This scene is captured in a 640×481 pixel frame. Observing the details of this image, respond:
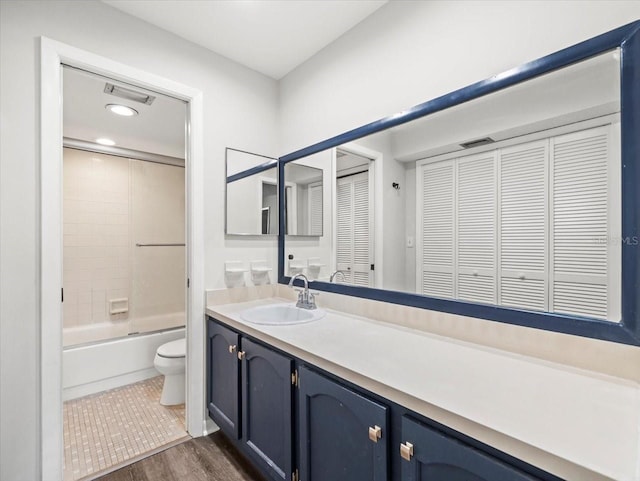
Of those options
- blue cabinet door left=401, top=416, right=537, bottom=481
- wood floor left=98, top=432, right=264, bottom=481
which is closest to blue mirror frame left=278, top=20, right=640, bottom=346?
blue cabinet door left=401, top=416, right=537, bottom=481

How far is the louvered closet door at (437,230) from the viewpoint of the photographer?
135 centimetres

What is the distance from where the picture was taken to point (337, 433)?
A: 106 centimetres

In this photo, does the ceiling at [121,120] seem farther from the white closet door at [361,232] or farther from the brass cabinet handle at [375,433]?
the brass cabinet handle at [375,433]

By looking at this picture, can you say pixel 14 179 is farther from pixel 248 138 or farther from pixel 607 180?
pixel 607 180

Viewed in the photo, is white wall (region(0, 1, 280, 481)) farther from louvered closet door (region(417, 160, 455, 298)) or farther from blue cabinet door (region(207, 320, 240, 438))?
louvered closet door (region(417, 160, 455, 298))

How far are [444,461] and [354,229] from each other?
3.94 feet

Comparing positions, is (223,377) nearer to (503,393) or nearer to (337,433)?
(337,433)

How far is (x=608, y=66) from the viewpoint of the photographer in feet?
3.15

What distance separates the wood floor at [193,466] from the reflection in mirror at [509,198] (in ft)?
3.94

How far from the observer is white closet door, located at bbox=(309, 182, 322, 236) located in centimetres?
203

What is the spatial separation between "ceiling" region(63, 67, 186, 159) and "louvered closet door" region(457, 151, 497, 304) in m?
1.81

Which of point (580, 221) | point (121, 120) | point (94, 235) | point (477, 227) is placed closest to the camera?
point (580, 221)

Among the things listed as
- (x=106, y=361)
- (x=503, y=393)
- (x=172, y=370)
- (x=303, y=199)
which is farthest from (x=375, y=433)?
(x=106, y=361)

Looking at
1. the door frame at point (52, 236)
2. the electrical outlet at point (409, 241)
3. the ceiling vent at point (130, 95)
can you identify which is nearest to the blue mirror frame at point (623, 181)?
the electrical outlet at point (409, 241)
